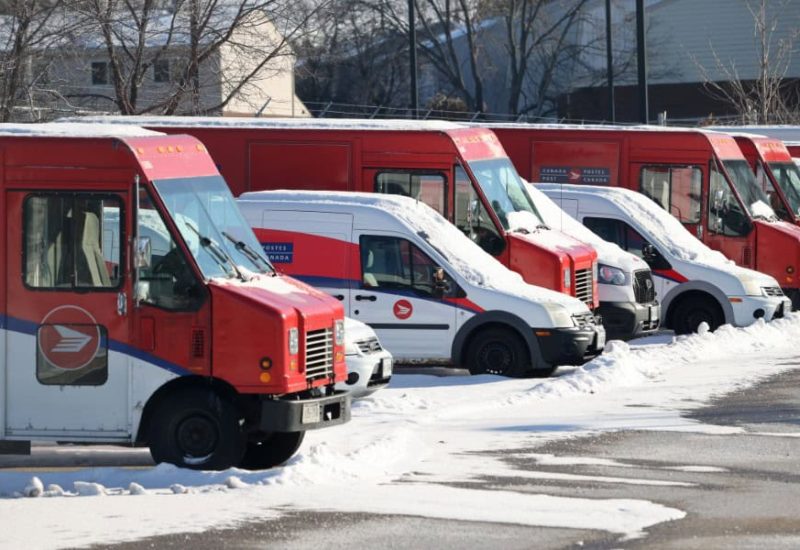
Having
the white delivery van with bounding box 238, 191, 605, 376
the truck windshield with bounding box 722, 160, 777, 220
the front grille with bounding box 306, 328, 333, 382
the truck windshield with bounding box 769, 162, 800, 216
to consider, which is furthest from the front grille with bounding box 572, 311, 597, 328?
the truck windshield with bounding box 769, 162, 800, 216

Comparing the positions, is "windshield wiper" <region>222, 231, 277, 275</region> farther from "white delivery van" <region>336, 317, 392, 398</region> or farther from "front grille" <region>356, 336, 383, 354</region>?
"front grille" <region>356, 336, 383, 354</region>

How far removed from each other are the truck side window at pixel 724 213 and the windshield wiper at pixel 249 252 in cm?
1250

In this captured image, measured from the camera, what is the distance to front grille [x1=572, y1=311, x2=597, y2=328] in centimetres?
1775

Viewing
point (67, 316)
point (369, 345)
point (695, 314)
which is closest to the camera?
point (67, 316)

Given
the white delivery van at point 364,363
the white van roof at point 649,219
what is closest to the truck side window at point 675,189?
the white van roof at point 649,219

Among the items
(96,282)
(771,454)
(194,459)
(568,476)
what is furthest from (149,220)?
(771,454)

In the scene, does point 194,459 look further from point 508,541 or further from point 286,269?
point 286,269

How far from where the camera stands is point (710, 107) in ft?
215

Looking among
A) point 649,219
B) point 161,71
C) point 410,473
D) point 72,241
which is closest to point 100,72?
point 161,71

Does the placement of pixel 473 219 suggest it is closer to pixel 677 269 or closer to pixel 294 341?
pixel 677 269

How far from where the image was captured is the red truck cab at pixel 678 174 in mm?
24125

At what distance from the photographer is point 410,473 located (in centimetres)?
1184

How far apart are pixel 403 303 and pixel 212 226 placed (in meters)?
5.43

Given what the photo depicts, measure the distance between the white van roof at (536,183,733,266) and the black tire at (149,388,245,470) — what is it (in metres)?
11.2
